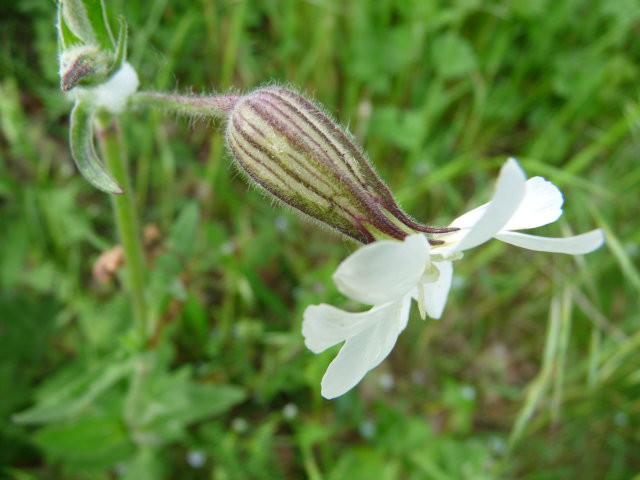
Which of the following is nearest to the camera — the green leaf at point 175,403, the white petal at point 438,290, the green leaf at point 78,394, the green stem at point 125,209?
the white petal at point 438,290

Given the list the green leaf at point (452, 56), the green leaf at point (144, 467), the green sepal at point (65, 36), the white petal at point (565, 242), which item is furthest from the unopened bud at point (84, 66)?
the green leaf at point (452, 56)

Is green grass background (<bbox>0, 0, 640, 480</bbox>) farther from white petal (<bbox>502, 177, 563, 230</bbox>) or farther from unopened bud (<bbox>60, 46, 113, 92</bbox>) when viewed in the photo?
white petal (<bbox>502, 177, 563, 230</bbox>)

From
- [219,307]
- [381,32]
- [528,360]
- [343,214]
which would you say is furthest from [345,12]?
[343,214]

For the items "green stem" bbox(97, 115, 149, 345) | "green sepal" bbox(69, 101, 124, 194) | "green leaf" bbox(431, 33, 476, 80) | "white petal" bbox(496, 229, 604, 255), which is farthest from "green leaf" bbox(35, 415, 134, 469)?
"green leaf" bbox(431, 33, 476, 80)

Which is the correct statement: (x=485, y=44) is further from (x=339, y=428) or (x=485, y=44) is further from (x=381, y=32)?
(x=339, y=428)

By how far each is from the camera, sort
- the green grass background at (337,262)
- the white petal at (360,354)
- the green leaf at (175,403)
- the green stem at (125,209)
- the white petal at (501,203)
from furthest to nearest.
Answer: the green grass background at (337,262) → the green leaf at (175,403) → the green stem at (125,209) → the white petal at (360,354) → the white petal at (501,203)

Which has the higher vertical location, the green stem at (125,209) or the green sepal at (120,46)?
the green sepal at (120,46)

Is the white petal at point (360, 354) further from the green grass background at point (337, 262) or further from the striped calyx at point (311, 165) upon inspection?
the green grass background at point (337, 262)

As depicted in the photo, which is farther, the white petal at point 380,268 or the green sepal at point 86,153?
the green sepal at point 86,153
